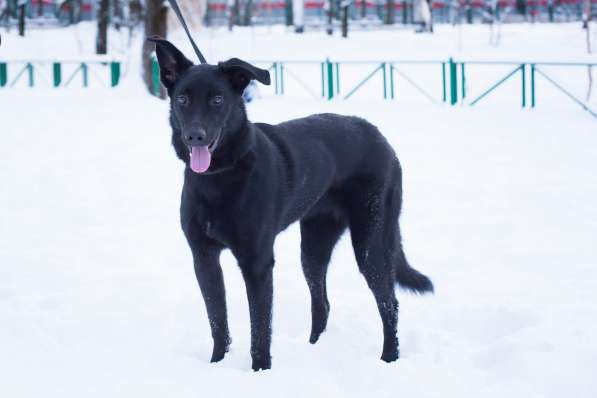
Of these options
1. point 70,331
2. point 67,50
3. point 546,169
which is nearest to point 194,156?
point 70,331

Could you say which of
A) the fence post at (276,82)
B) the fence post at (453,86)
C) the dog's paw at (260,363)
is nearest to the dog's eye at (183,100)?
the dog's paw at (260,363)

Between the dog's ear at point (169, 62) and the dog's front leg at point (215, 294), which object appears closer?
the dog's ear at point (169, 62)

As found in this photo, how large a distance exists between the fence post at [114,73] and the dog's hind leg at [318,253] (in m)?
19.0

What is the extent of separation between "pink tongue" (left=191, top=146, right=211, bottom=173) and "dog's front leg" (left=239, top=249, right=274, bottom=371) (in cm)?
45

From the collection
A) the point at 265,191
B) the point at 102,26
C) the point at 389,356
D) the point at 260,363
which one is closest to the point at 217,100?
the point at 265,191

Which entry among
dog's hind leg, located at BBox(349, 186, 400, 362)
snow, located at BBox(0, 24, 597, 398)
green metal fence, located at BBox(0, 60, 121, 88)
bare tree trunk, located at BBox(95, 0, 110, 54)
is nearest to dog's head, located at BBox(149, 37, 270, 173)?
A: dog's hind leg, located at BBox(349, 186, 400, 362)

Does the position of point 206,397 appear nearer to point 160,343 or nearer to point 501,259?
point 160,343

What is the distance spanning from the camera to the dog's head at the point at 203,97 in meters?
3.37

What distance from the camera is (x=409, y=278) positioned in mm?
4453

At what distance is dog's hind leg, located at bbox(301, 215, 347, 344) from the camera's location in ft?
14.2

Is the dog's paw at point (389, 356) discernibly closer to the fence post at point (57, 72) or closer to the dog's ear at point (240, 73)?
the dog's ear at point (240, 73)

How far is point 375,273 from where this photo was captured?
4219 mm

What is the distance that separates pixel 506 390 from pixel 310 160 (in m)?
1.28

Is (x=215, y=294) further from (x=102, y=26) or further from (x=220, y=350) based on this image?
(x=102, y=26)
